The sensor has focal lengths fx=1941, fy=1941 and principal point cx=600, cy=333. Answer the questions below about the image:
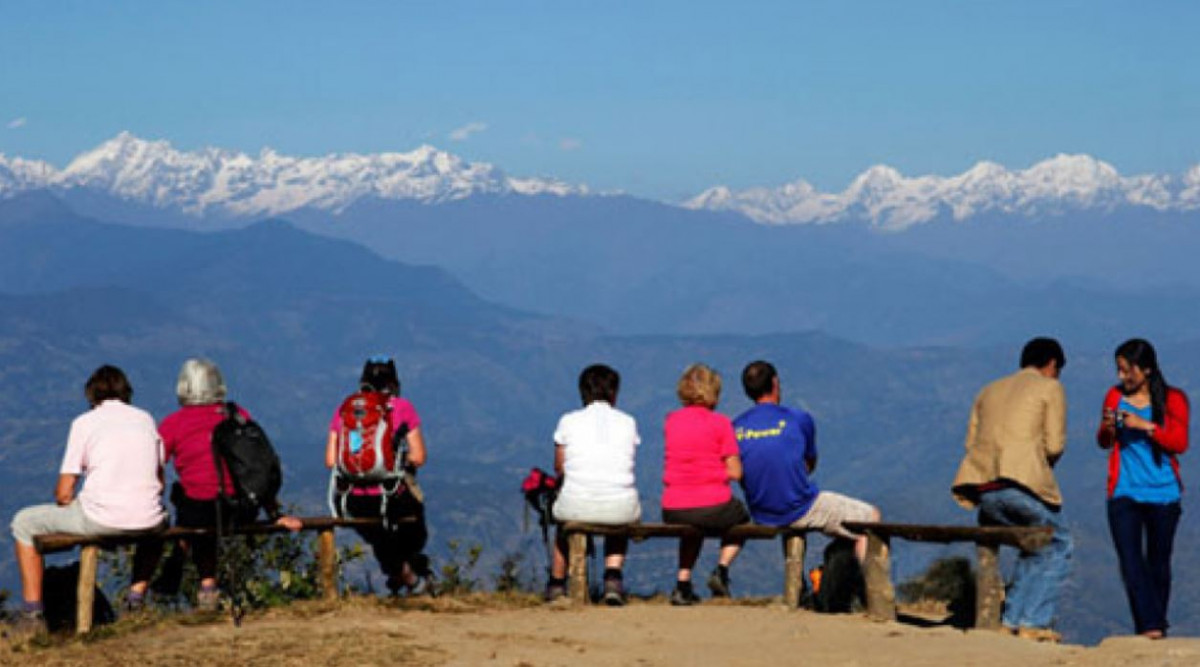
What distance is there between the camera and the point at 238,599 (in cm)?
1368

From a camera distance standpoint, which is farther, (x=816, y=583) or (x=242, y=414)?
(x=816, y=583)

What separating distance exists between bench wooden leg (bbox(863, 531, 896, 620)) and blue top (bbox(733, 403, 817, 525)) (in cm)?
63

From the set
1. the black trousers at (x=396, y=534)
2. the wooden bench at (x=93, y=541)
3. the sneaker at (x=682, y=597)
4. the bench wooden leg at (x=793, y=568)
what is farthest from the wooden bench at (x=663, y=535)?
the wooden bench at (x=93, y=541)

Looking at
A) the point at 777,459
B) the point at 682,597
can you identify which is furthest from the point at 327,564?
the point at 777,459

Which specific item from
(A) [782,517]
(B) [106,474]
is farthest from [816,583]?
(B) [106,474]

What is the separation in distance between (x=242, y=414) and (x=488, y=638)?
240 cm

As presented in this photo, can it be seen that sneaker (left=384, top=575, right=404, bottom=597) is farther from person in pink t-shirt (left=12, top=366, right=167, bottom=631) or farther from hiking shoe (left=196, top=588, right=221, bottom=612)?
person in pink t-shirt (left=12, top=366, right=167, bottom=631)

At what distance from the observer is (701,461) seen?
46.6 ft

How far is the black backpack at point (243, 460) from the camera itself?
1331cm

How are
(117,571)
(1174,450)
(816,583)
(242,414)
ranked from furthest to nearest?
1. (117,571)
2. (816,583)
3. (242,414)
4. (1174,450)

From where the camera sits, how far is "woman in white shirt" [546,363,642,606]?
14.2 metres

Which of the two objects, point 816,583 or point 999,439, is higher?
point 999,439

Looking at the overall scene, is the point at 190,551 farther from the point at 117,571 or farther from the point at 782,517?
the point at 782,517

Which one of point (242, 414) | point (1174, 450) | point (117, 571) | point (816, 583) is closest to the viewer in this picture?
point (1174, 450)
